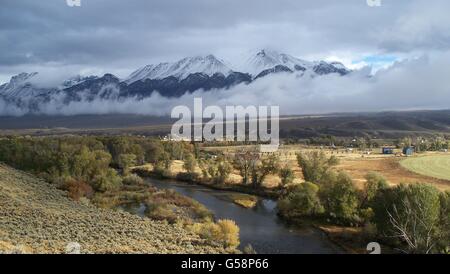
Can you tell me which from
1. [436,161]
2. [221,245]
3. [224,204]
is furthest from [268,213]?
[436,161]

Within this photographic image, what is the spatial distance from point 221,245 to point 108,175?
33701 millimetres

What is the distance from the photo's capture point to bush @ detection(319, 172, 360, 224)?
40.7 meters

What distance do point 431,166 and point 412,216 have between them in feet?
180

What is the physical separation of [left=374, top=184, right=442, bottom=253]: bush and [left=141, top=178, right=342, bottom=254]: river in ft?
14.5

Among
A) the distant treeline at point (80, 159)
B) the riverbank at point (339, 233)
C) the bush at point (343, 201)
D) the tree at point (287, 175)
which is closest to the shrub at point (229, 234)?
the riverbank at point (339, 233)

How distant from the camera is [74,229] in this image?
30391 mm

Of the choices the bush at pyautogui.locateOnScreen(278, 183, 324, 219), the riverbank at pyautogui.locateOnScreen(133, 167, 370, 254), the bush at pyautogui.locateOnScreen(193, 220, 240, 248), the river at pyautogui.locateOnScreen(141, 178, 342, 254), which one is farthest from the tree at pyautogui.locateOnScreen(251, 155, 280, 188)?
the bush at pyautogui.locateOnScreen(193, 220, 240, 248)

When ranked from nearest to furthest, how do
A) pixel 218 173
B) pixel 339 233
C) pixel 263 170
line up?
pixel 339 233 → pixel 263 170 → pixel 218 173

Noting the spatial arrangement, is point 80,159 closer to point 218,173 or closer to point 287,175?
point 218,173

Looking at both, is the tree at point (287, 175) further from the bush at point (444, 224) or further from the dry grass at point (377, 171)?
the bush at point (444, 224)

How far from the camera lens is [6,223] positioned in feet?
99.3

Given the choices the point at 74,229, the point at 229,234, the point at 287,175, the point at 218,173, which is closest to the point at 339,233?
the point at 229,234

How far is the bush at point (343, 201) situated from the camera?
40.7 m
